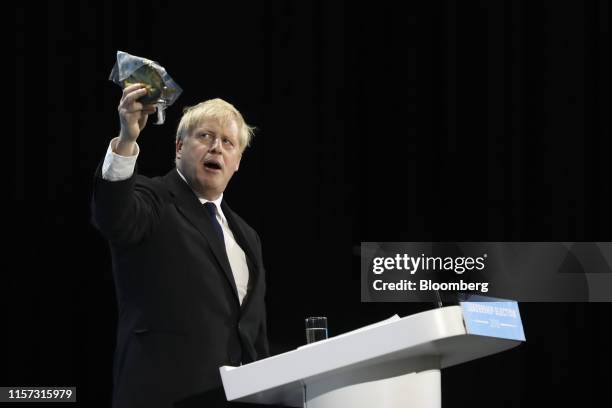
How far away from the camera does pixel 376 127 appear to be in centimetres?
397

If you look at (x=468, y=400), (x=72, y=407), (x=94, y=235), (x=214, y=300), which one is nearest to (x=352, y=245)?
(x=468, y=400)

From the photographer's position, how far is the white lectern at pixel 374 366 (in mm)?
1502

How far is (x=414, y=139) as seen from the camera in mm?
3980

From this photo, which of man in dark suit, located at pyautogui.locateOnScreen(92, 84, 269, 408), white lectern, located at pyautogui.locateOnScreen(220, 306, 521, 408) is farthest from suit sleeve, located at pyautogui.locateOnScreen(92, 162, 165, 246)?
white lectern, located at pyautogui.locateOnScreen(220, 306, 521, 408)

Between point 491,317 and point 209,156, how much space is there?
1282mm

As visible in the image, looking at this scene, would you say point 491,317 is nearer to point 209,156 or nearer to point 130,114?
point 130,114

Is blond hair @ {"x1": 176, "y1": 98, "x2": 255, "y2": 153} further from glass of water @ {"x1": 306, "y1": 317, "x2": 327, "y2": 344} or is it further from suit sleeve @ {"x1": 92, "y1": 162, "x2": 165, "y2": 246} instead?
glass of water @ {"x1": 306, "y1": 317, "x2": 327, "y2": 344}

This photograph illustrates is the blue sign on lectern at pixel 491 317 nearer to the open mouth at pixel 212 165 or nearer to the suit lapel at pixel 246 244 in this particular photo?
the suit lapel at pixel 246 244

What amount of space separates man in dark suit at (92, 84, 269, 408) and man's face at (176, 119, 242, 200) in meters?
0.07

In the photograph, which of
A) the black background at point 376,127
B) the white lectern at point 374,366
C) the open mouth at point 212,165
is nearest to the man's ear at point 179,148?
the open mouth at point 212,165

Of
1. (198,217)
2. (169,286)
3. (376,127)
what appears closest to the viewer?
(169,286)

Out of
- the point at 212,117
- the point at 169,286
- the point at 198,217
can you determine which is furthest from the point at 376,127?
the point at 169,286

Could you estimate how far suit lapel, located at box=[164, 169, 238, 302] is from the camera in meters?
2.35

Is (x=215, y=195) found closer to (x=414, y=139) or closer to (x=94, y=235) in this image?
(x=94, y=235)
